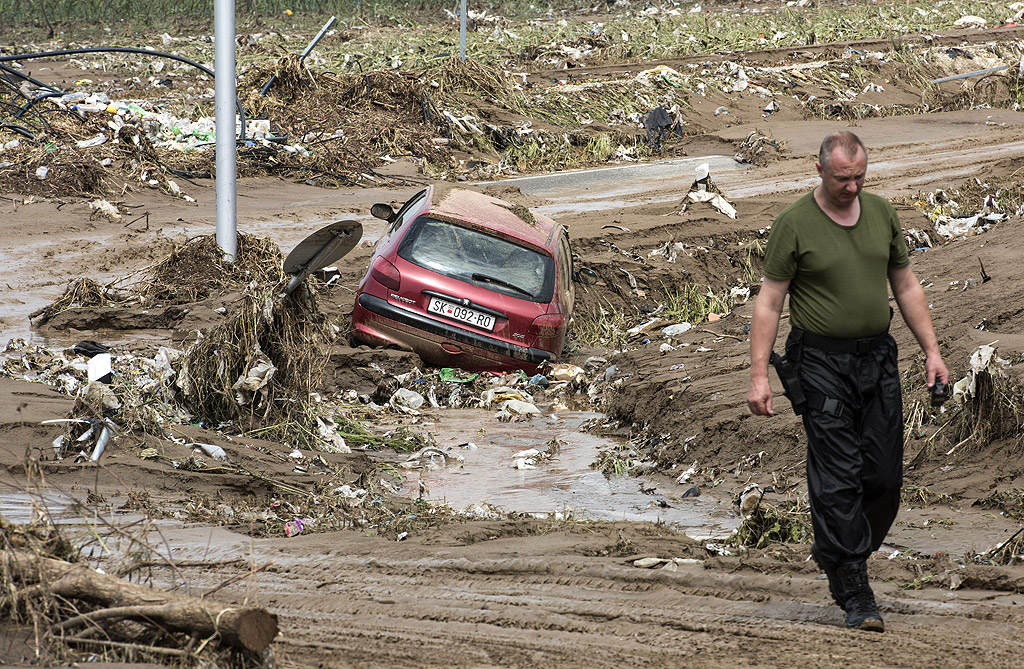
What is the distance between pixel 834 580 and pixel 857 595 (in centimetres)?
13

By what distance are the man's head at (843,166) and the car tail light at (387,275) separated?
212 inches

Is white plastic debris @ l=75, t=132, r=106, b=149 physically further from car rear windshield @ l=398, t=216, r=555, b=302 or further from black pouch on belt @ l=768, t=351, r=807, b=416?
black pouch on belt @ l=768, t=351, r=807, b=416

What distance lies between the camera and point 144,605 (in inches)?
152

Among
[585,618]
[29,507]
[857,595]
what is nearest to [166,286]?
[29,507]

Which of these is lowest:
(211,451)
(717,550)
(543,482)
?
(543,482)

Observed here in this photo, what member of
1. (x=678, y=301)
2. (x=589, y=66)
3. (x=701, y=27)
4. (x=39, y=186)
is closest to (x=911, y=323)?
(x=678, y=301)

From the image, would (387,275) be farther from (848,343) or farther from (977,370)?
(848,343)

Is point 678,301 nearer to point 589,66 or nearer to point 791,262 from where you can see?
point 791,262

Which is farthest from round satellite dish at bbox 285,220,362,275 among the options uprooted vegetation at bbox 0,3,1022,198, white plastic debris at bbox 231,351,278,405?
uprooted vegetation at bbox 0,3,1022,198

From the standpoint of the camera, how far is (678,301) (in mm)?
13172

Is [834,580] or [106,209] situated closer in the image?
[834,580]

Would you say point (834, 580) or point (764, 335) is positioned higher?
point (764, 335)

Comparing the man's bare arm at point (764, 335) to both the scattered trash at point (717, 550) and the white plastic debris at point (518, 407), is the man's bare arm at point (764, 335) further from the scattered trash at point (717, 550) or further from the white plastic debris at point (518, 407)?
the white plastic debris at point (518, 407)

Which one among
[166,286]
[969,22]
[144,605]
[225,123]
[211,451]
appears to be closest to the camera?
[144,605]
